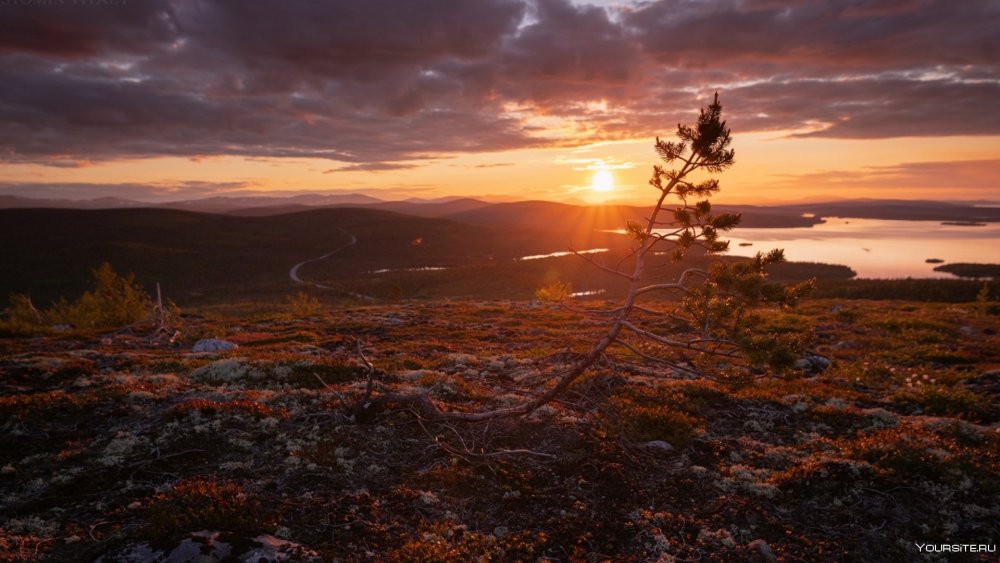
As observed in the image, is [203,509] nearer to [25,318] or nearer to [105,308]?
[105,308]

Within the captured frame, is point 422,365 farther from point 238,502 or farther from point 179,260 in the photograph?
point 179,260

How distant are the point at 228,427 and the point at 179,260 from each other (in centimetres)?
15539

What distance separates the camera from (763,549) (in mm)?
6836

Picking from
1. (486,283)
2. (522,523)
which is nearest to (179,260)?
(486,283)

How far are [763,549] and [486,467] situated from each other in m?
4.65

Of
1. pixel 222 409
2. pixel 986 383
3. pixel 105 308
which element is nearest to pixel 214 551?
pixel 222 409

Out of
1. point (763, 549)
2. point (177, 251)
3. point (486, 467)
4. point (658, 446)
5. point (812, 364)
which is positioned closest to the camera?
point (763, 549)

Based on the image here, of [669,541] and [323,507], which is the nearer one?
[669,541]

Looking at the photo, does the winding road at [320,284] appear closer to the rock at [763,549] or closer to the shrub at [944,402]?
the shrub at [944,402]

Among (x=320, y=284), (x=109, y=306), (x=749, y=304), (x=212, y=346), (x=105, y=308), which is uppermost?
(x=749, y=304)

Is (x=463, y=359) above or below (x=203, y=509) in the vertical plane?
below

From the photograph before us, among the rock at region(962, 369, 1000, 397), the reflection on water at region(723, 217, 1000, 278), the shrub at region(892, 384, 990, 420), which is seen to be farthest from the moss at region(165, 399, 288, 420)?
the reflection on water at region(723, 217, 1000, 278)

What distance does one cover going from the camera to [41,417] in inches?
416

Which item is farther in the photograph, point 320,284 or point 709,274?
point 320,284
